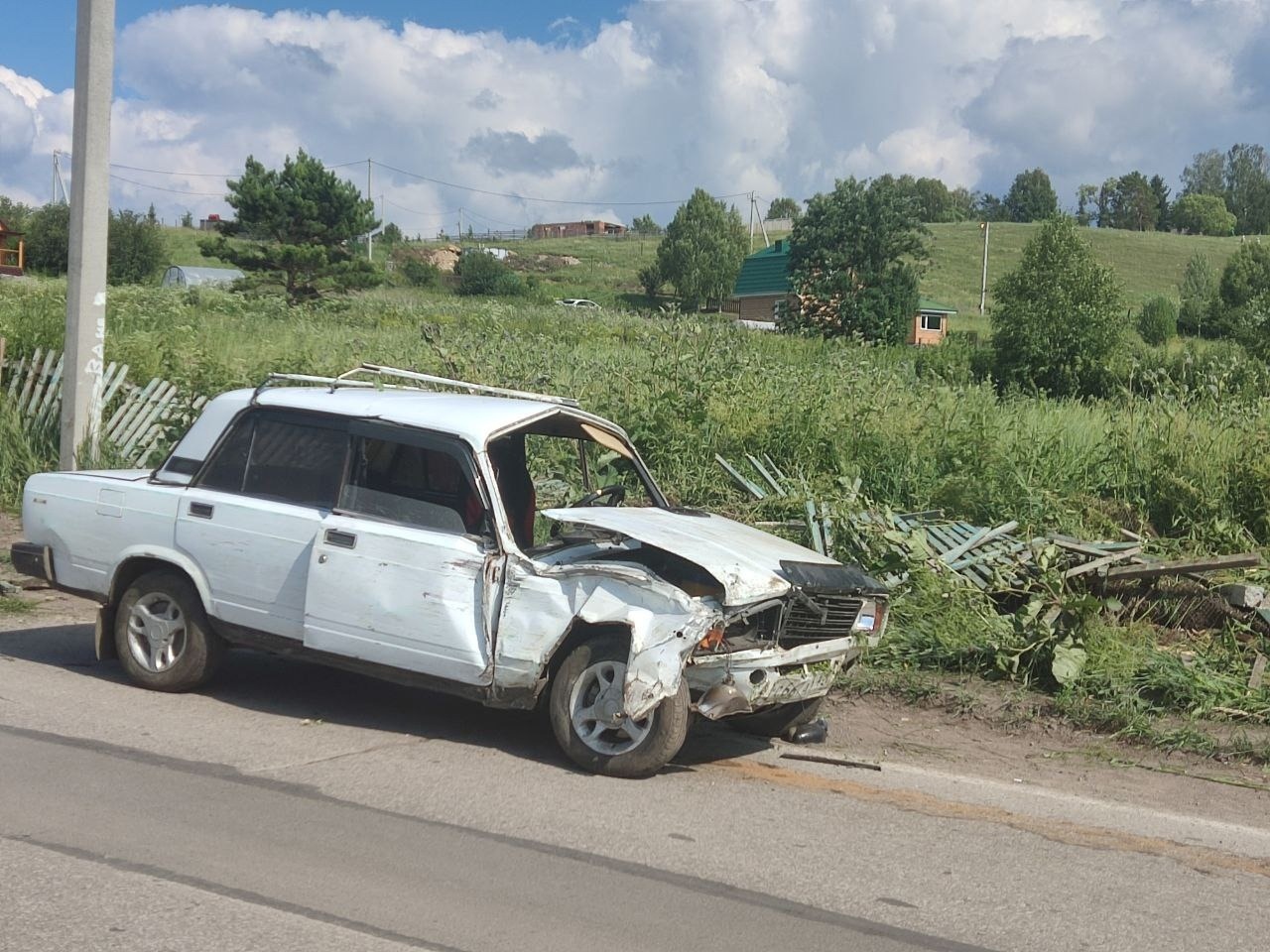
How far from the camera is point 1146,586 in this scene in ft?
31.7

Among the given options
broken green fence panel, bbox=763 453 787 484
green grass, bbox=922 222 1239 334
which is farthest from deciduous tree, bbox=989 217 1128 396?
green grass, bbox=922 222 1239 334

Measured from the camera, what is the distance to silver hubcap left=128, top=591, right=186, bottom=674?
762 centimetres

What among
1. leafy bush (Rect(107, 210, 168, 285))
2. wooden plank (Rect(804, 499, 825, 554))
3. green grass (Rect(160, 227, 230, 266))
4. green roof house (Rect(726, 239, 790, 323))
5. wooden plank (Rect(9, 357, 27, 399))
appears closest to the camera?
wooden plank (Rect(804, 499, 825, 554))

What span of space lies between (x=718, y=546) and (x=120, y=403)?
34.8ft

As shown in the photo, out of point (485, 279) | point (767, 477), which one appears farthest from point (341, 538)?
point (485, 279)

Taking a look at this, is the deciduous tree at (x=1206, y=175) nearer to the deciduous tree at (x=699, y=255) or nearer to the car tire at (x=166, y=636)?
the deciduous tree at (x=699, y=255)

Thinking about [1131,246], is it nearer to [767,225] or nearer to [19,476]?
[767,225]

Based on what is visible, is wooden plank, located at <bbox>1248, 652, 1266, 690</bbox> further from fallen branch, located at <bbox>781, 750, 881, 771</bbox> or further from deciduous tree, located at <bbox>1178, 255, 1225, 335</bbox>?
deciduous tree, located at <bbox>1178, 255, 1225, 335</bbox>

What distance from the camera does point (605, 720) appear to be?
20.7 ft

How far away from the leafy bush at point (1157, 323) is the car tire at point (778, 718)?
216 ft

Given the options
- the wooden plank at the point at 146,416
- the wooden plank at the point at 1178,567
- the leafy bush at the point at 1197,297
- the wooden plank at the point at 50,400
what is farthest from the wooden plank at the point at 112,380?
the leafy bush at the point at 1197,297

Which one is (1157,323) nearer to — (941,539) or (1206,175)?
(941,539)

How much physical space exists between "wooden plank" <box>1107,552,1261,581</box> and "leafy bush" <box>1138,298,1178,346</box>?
6254 centimetres

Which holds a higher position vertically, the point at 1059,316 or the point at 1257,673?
the point at 1059,316
